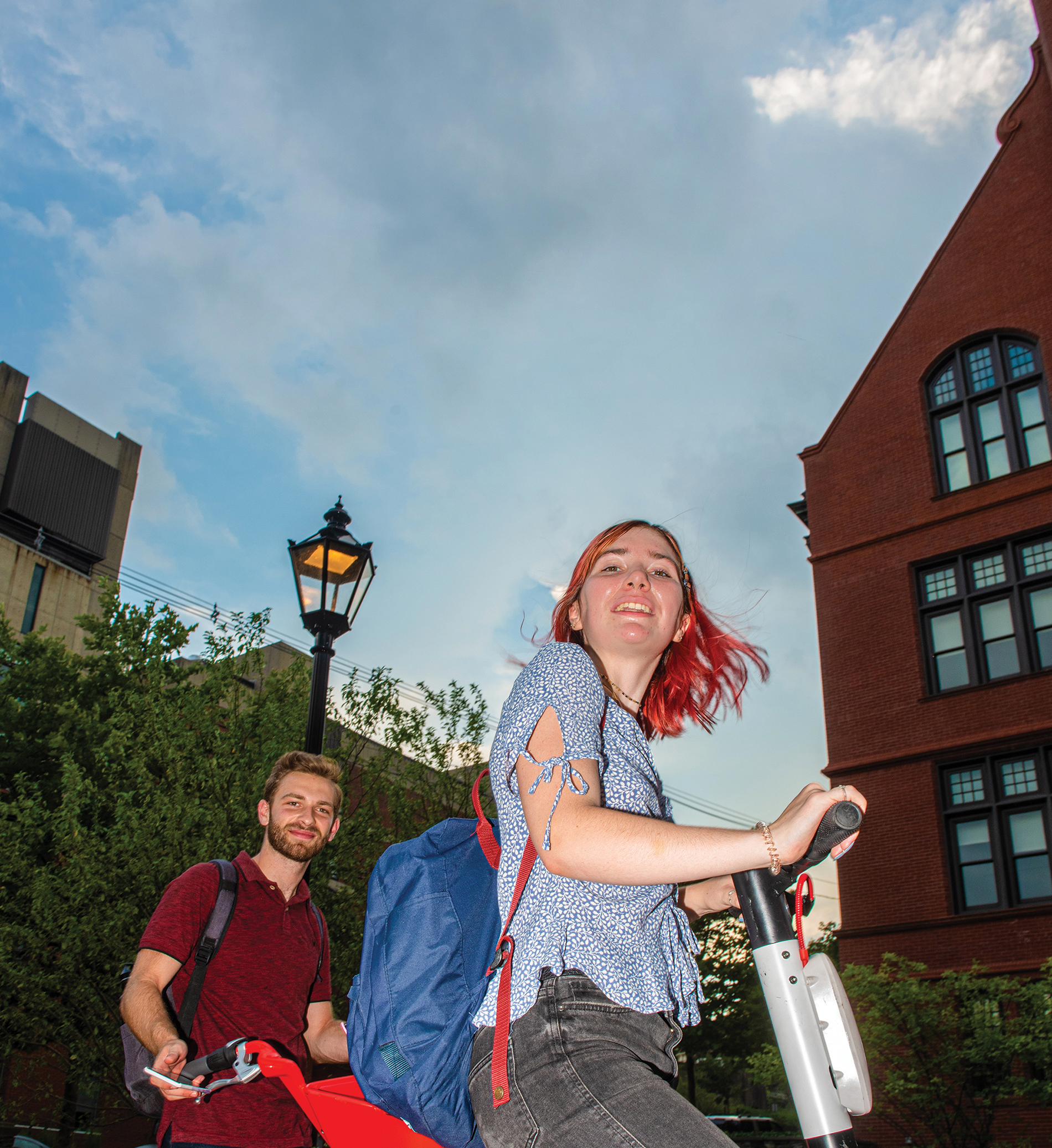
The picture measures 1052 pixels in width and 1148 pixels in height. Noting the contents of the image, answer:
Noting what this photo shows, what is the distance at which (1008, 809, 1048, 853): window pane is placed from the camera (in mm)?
17359

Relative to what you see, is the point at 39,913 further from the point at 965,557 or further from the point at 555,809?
the point at 965,557

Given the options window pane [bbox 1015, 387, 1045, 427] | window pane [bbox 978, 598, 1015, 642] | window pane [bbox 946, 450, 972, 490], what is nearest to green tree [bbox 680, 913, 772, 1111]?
window pane [bbox 978, 598, 1015, 642]

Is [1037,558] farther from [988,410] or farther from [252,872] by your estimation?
[252,872]

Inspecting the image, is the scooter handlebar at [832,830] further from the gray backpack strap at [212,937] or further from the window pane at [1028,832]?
the window pane at [1028,832]

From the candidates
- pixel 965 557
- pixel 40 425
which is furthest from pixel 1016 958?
pixel 40 425

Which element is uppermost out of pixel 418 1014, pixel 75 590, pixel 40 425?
pixel 40 425

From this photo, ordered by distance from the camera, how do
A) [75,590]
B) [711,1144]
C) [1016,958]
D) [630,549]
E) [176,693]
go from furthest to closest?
1. [75,590]
2. [1016,958]
3. [176,693]
4. [630,549]
5. [711,1144]

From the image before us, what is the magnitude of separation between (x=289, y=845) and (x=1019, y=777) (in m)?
16.9

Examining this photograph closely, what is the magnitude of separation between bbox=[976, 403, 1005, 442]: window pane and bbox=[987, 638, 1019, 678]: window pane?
4.25 m

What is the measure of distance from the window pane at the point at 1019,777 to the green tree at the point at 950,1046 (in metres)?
3.30

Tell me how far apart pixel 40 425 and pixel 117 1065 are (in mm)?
35416

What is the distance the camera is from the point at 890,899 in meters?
18.1

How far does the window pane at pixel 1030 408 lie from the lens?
19641 millimetres

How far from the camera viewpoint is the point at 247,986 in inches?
151
